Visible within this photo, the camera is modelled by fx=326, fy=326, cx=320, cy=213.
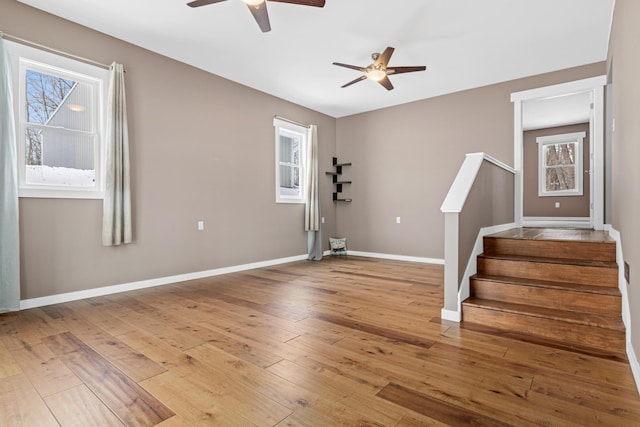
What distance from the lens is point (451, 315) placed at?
2.67 meters

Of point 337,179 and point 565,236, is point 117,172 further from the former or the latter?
point 565,236

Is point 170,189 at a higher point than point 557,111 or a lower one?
lower

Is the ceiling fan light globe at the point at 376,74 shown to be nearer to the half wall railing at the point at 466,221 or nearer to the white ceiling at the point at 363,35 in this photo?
the white ceiling at the point at 363,35

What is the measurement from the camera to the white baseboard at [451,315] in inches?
104

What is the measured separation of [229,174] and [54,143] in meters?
2.04

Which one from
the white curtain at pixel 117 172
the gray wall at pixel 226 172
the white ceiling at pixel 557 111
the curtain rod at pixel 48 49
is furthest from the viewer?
the white ceiling at pixel 557 111

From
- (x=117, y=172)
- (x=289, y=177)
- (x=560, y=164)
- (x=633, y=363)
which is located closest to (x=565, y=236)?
(x=633, y=363)

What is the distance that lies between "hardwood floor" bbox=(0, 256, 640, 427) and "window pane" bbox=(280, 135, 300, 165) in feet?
10.9

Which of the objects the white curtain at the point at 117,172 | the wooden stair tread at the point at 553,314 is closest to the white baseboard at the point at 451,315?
the wooden stair tread at the point at 553,314

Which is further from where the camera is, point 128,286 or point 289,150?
point 289,150

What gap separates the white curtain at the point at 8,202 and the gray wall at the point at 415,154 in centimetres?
502

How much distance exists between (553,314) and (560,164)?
747 cm

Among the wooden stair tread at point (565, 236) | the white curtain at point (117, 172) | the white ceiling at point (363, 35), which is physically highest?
the white ceiling at point (363, 35)

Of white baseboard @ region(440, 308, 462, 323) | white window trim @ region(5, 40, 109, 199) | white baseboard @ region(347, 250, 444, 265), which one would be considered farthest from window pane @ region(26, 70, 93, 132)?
white baseboard @ region(347, 250, 444, 265)
